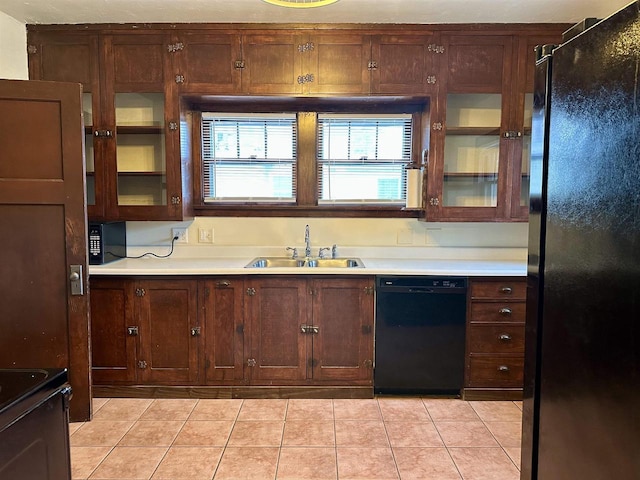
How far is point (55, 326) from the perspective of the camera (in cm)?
238

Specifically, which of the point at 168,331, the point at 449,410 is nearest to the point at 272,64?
the point at 168,331

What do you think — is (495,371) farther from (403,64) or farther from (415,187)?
(403,64)

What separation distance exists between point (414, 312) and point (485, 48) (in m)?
1.82

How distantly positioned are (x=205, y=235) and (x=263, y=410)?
1363 millimetres

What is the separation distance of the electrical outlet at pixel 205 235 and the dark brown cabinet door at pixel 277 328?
0.72 meters

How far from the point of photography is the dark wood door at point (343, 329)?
2688mm

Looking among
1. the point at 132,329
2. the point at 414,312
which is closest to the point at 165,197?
the point at 132,329

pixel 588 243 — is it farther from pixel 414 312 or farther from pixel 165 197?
pixel 165 197

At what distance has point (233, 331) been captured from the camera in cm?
270

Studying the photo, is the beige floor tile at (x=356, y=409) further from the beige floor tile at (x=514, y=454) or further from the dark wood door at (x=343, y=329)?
the beige floor tile at (x=514, y=454)

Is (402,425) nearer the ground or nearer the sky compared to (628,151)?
nearer the ground

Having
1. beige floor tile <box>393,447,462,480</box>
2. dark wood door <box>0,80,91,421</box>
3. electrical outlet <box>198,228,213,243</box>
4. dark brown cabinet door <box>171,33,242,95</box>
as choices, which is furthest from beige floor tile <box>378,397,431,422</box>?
dark brown cabinet door <box>171,33,242,95</box>

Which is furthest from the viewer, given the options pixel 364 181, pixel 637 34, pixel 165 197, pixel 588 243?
pixel 364 181

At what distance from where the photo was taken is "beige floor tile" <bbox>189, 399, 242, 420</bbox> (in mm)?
2510
